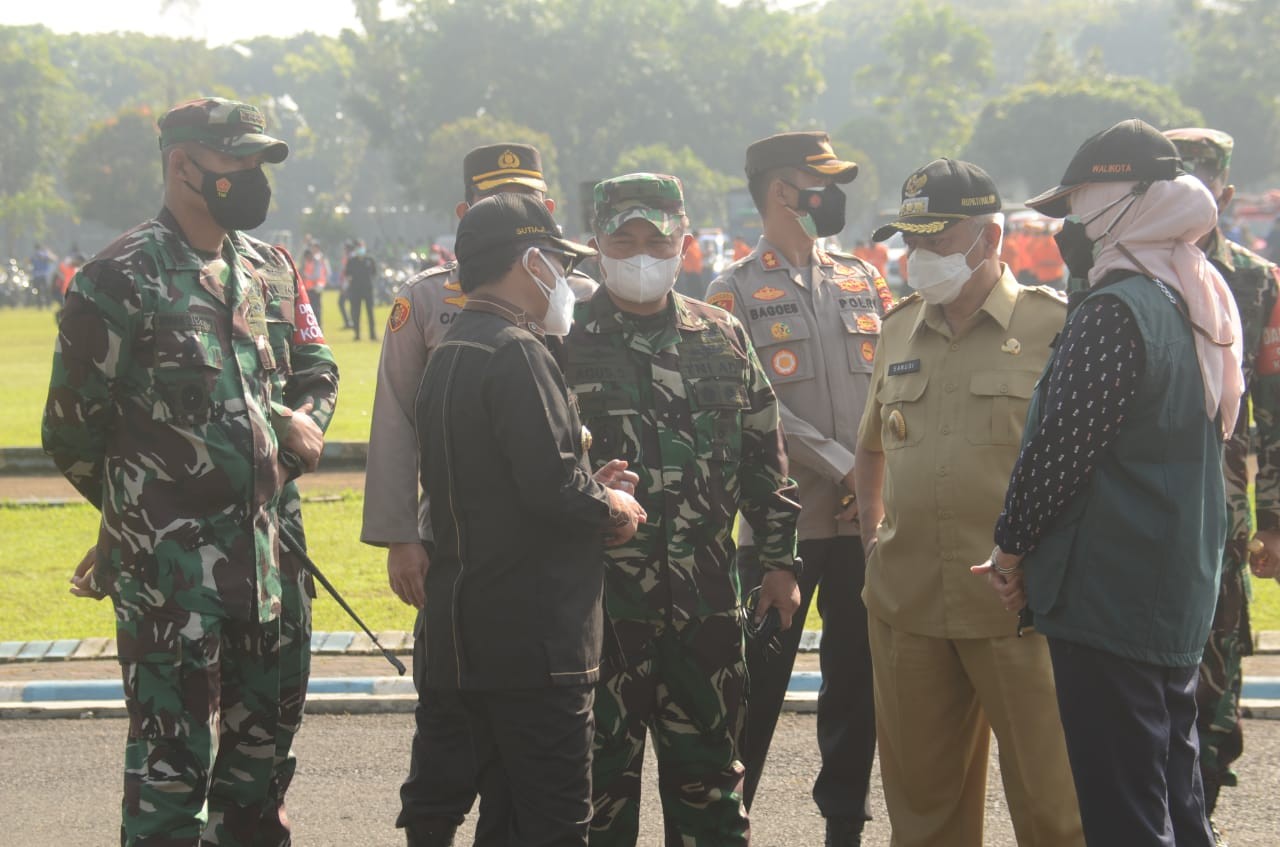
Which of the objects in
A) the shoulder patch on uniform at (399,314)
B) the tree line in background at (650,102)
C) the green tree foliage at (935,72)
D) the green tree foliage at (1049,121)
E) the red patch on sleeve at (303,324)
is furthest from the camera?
the green tree foliage at (935,72)

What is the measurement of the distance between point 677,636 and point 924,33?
7838 centimetres

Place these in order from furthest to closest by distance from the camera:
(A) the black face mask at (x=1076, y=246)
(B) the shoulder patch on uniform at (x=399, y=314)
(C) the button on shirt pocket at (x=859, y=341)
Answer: (C) the button on shirt pocket at (x=859, y=341) → (B) the shoulder patch on uniform at (x=399, y=314) → (A) the black face mask at (x=1076, y=246)

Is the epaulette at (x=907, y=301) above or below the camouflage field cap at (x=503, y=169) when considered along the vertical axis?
below

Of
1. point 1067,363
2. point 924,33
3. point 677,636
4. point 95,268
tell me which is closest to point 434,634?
point 677,636

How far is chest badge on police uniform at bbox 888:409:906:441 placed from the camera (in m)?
4.16

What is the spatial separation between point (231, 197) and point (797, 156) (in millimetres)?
2011

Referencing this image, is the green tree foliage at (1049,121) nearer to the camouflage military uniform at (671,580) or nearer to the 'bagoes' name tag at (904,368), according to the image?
the 'bagoes' name tag at (904,368)

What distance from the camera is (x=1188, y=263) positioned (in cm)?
345

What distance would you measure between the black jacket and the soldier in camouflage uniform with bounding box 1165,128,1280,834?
2.27m

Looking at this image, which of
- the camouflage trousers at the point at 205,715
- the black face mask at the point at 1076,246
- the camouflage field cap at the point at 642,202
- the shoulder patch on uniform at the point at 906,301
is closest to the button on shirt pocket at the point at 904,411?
the shoulder patch on uniform at the point at 906,301

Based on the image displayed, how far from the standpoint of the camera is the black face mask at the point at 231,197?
4.05 metres

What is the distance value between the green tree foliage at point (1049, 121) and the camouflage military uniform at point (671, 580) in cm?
6195

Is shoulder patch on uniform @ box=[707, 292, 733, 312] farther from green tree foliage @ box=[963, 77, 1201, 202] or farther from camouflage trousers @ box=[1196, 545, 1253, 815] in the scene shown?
green tree foliage @ box=[963, 77, 1201, 202]

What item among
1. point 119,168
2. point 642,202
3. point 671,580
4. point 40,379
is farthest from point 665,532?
point 119,168
